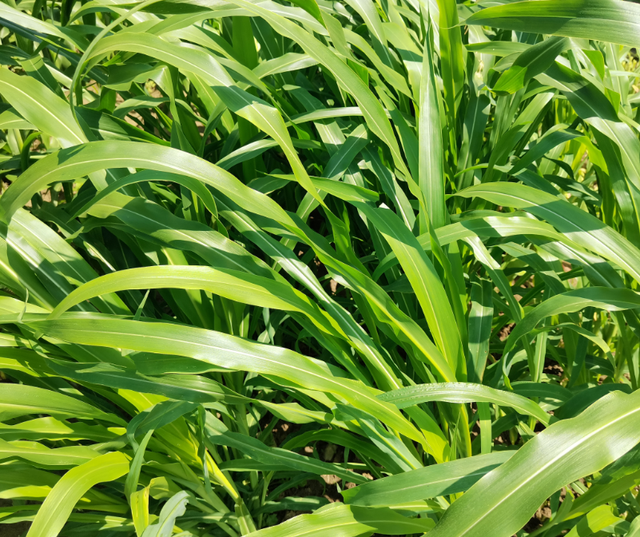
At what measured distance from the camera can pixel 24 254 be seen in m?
0.70

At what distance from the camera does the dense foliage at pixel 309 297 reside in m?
0.54

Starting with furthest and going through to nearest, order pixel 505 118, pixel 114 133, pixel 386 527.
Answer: pixel 505 118 < pixel 114 133 < pixel 386 527

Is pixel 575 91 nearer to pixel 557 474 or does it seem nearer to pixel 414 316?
pixel 414 316

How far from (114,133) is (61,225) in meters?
0.20

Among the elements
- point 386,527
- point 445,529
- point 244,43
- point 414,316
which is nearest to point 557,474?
point 445,529

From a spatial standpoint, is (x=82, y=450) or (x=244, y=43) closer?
(x=82, y=450)

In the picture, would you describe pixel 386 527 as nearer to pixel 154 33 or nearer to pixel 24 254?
pixel 24 254

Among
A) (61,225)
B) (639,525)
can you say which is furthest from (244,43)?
(639,525)

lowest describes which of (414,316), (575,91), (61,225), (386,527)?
(386,527)

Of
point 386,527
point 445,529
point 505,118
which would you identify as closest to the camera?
point 445,529

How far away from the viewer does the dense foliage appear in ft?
1.77

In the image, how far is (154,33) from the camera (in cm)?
69

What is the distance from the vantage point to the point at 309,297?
750mm

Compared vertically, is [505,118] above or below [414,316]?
above
